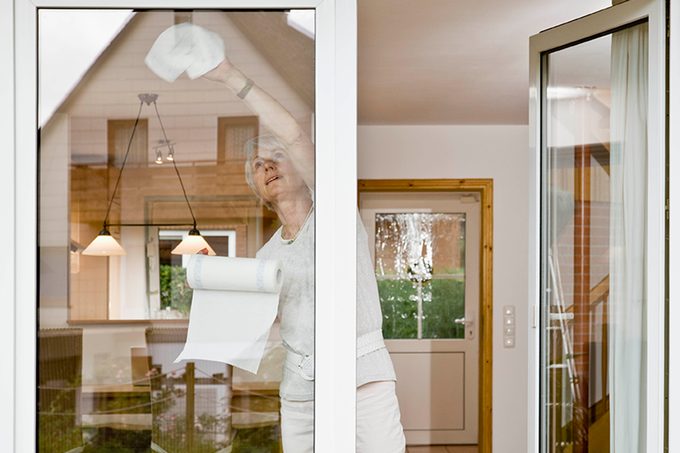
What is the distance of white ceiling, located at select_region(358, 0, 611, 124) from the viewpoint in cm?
280

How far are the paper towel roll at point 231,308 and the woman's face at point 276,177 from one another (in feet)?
0.52

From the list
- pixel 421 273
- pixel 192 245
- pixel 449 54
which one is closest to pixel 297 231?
pixel 192 245

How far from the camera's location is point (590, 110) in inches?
86.7

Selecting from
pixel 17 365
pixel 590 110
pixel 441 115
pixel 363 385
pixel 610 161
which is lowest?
pixel 363 385

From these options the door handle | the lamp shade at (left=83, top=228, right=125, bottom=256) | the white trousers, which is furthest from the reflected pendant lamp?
the door handle

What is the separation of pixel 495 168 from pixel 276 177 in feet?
13.4

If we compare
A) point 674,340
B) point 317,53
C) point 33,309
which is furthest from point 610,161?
point 33,309

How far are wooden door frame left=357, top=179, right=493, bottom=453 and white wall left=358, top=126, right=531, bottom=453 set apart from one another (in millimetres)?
38

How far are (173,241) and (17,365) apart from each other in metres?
0.45

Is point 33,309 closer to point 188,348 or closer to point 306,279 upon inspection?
point 188,348

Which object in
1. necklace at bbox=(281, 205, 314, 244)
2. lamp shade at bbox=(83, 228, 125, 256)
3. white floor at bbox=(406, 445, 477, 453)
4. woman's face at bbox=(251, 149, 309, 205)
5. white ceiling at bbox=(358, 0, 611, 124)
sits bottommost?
white floor at bbox=(406, 445, 477, 453)

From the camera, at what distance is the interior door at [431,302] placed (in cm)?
588

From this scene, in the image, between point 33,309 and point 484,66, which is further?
point 484,66

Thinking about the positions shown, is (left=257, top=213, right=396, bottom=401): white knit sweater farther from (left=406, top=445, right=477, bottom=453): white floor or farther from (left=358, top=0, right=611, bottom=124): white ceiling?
(left=406, top=445, right=477, bottom=453): white floor
